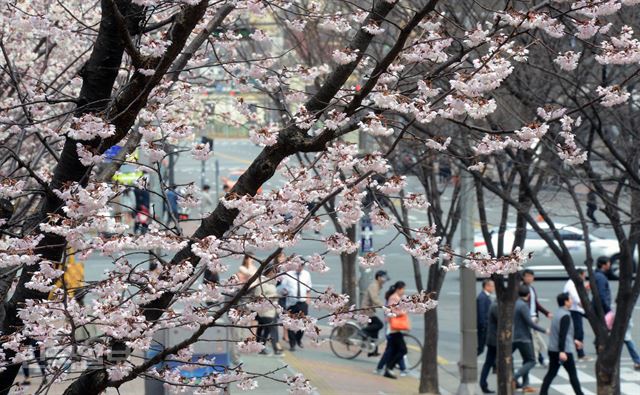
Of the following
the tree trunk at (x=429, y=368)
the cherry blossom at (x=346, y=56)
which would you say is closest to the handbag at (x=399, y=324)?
the tree trunk at (x=429, y=368)

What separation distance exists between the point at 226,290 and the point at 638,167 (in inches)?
228

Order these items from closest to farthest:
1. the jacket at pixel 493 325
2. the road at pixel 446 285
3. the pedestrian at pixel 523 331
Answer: the pedestrian at pixel 523 331
the jacket at pixel 493 325
the road at pixel 446 285

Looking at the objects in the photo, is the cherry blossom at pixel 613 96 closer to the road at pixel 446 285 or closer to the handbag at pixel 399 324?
the road at pixel 446 285

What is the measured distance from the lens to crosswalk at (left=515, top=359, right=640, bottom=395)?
1684 centimetres

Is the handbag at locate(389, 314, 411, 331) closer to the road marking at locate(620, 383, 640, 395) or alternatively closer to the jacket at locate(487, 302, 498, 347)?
the jacket at locate(487, 302, 498, 347)

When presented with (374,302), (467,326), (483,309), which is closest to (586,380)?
(483,309)

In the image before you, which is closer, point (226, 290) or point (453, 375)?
point (226, 290)

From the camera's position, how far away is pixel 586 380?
17.5 m

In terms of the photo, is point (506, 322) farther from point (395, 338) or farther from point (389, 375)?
point (389, 375)

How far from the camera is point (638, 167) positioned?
1095cm

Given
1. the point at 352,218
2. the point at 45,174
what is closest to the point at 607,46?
the point at 352,218

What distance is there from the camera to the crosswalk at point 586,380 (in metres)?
16.8

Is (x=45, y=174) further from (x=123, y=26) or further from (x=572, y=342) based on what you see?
(x=572, y=342)

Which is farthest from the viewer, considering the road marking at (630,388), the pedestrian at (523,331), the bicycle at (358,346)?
the bicycle at (358,346)
